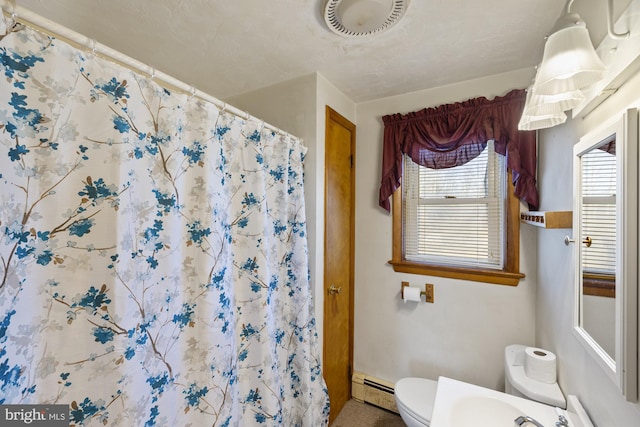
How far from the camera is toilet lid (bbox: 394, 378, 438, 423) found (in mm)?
1397

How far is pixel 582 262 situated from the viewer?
0.96 m

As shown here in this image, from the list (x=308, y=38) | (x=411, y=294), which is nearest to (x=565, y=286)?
(x=411, y=294)

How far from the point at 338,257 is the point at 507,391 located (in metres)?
1.18

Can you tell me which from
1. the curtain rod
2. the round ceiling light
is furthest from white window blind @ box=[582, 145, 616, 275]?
the curtain rod

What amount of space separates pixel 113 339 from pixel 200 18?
4.26ft

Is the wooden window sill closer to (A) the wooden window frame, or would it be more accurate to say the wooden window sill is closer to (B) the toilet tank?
(A) the wooden window frame

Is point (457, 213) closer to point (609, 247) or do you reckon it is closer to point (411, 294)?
point (411, 294)

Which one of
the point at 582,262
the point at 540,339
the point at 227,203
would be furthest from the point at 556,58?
the point at 540,339

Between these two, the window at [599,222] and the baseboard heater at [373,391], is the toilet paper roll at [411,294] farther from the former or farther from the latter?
the window at [599,222]

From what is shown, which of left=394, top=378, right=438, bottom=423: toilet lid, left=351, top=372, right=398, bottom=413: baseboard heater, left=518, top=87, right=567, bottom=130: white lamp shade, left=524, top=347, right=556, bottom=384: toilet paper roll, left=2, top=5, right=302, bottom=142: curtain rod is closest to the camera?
left=2, top=5, right=302, bottom=142: curtain rod

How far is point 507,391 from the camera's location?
1410mm

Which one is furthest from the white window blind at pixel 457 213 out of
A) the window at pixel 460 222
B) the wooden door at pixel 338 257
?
the wooden door at pixel 338 257

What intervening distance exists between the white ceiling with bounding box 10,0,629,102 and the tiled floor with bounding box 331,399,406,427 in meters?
2.28

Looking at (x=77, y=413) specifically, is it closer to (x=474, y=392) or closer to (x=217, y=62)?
(x=474, y=392)
